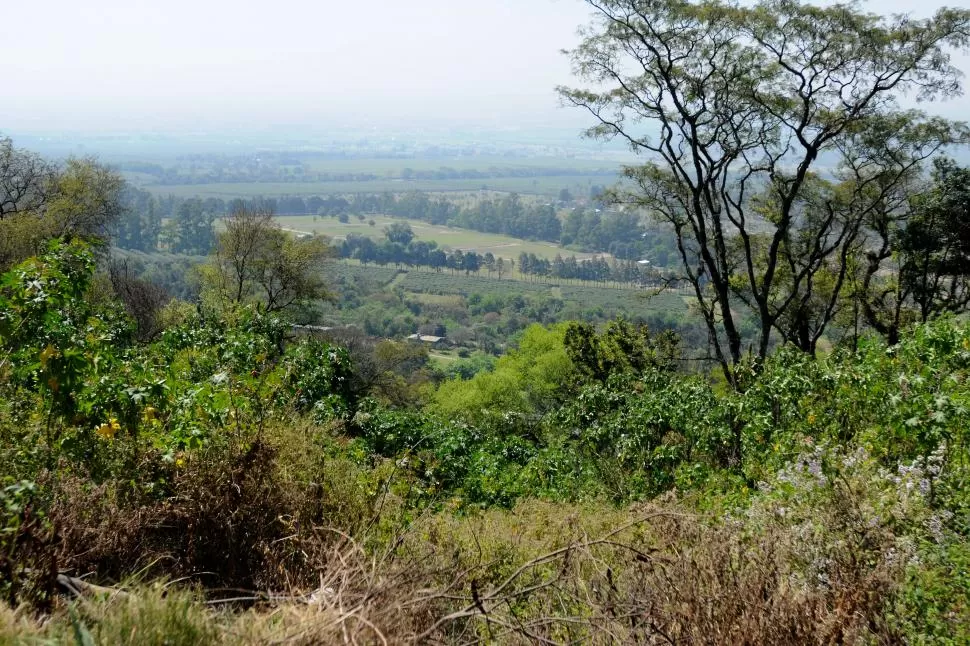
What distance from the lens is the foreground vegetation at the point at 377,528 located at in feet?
11.2

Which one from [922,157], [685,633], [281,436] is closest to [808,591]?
[685,633]

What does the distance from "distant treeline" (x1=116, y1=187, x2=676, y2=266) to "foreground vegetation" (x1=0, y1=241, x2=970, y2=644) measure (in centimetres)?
4869

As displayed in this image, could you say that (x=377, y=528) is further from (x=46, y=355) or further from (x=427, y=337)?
(x=427, y=337)

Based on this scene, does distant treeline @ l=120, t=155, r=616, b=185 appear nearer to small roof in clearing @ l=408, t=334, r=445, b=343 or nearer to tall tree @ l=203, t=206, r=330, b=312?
small roof in clearing @ l=408, t=334, r=445, b=343

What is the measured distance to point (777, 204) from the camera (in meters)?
17.0

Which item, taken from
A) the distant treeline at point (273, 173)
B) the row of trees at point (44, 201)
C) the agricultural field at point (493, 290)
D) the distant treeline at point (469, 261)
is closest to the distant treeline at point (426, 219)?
the distant treeline at point (469, 261)

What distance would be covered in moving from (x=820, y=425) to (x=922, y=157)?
403 inches

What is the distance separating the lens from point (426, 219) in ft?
422

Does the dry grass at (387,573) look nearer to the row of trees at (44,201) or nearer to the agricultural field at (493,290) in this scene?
the row of trees at (44,201)

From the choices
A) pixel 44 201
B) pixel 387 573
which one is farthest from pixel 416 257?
pixel 387 573

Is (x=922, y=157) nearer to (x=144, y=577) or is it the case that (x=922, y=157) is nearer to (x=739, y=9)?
(x=739, y=9)

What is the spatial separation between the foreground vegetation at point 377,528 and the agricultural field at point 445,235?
303ft

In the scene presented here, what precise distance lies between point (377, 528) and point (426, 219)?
125 meters

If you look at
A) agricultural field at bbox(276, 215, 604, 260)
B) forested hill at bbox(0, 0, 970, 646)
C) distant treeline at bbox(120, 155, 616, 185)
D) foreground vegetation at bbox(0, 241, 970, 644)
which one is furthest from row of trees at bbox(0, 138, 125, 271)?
distant treeline at bbox(120, 155, 616, 185)
